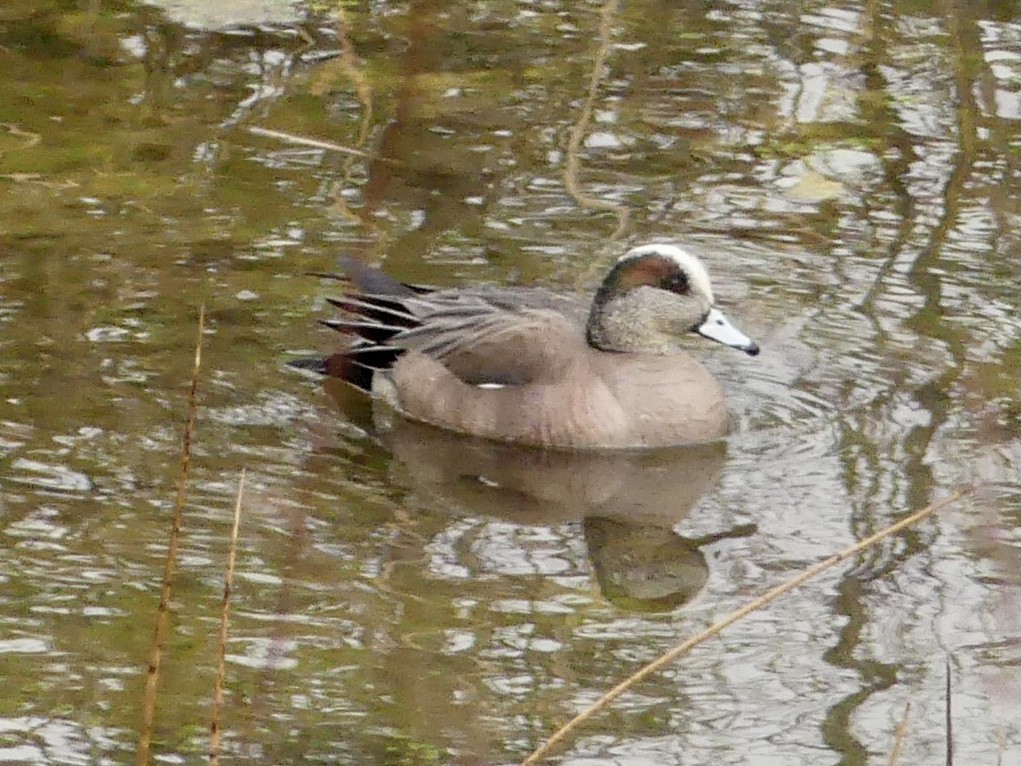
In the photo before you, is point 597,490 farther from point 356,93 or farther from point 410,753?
point 356,93

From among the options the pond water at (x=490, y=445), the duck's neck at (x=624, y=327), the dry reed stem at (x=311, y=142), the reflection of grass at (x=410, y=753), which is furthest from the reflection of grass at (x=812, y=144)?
the reflection of grass at (x=410, y=753)

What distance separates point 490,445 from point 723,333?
0.77m

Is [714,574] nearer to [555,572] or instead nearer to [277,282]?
[555,572]

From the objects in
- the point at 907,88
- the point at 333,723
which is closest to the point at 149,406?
the point at 333,723

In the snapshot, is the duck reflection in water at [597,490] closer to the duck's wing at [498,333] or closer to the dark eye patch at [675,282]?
the duck's wing at [498,333]

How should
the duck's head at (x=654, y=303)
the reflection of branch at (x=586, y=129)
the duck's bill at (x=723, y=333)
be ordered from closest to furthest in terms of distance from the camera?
1. the duck's bill at (x=723, y=333)
2. the duck's head at (x=654, y=303)
3. the reflection of branch at (x=586, y=129)

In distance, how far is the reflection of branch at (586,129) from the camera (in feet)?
26.7

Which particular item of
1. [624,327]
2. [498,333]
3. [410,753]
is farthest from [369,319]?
[410,753]

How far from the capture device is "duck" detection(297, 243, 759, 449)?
671cm

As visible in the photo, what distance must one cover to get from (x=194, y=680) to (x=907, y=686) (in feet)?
5.05

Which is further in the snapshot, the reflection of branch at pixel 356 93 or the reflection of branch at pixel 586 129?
the reflection of branch at pixel 586 129

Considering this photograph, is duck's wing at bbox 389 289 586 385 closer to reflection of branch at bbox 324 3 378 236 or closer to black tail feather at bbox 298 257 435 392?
black tail feather at bbox 298 257 435 392

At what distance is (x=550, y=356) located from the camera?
269 inches

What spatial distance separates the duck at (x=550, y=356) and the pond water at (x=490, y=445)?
0.39 feet
